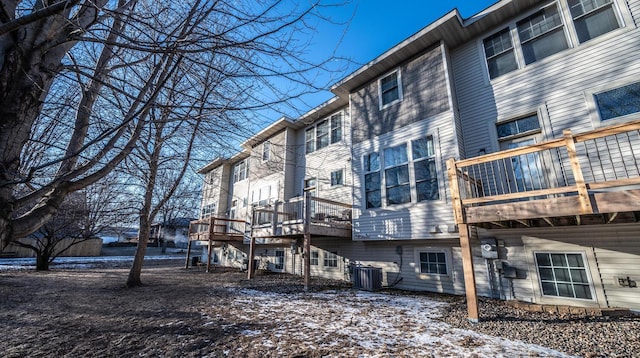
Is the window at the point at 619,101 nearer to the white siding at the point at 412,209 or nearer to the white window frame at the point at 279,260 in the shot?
the white siding at the point at 412,209

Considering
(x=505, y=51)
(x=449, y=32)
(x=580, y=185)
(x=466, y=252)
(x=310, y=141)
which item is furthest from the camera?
(x=310, y=141)

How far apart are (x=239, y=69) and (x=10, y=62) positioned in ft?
5.05

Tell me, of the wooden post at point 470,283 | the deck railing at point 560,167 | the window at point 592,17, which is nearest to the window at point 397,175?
the deck railing at point 560,167

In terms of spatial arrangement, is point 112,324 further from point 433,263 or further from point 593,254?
point 593,254

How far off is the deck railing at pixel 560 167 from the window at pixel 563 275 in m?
1.38

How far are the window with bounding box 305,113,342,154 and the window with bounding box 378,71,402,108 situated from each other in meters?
2.58

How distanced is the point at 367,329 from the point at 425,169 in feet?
16.0

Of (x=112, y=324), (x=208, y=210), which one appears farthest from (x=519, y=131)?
(x=208, y=210)

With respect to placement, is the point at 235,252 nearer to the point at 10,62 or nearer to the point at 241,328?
the point at 241,328

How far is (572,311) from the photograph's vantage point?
514 cm

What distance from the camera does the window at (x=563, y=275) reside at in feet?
18.5

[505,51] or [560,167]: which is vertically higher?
[505,51]

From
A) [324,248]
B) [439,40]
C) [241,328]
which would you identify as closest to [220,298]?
[241,328]

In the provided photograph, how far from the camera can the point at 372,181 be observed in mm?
9070
